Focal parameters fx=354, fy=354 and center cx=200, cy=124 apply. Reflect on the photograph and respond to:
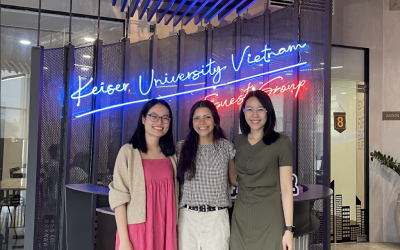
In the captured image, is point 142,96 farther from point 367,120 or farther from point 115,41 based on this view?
point 367,120

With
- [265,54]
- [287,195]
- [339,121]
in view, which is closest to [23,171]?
[265,54]

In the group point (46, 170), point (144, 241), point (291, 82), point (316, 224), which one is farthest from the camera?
point (291, 82)

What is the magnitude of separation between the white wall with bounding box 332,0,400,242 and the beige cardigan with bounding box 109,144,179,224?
5.13 metres

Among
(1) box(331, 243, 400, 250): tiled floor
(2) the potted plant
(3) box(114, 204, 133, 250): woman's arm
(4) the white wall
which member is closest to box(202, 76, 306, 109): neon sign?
(4) the white wall

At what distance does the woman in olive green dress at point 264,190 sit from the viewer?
2090 millimetres

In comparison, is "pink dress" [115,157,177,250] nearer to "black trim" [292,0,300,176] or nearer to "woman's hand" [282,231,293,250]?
"woman's hand" [282,231,293,250]

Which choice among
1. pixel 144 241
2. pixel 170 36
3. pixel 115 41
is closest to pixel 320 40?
pixel 170 36

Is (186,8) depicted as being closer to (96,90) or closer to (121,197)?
(96,90)

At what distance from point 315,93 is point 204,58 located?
1752 mm

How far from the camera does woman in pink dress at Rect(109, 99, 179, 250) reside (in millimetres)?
2041

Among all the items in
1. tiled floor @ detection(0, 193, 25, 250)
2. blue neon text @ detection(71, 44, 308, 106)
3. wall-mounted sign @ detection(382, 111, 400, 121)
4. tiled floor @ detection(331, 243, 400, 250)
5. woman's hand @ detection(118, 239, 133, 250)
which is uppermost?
blue neon text @ detection(71, 44, 308, 106)

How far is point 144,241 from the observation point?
6.75 feet

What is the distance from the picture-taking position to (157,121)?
6.95ft

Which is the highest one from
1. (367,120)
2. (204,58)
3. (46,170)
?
(204,58)
